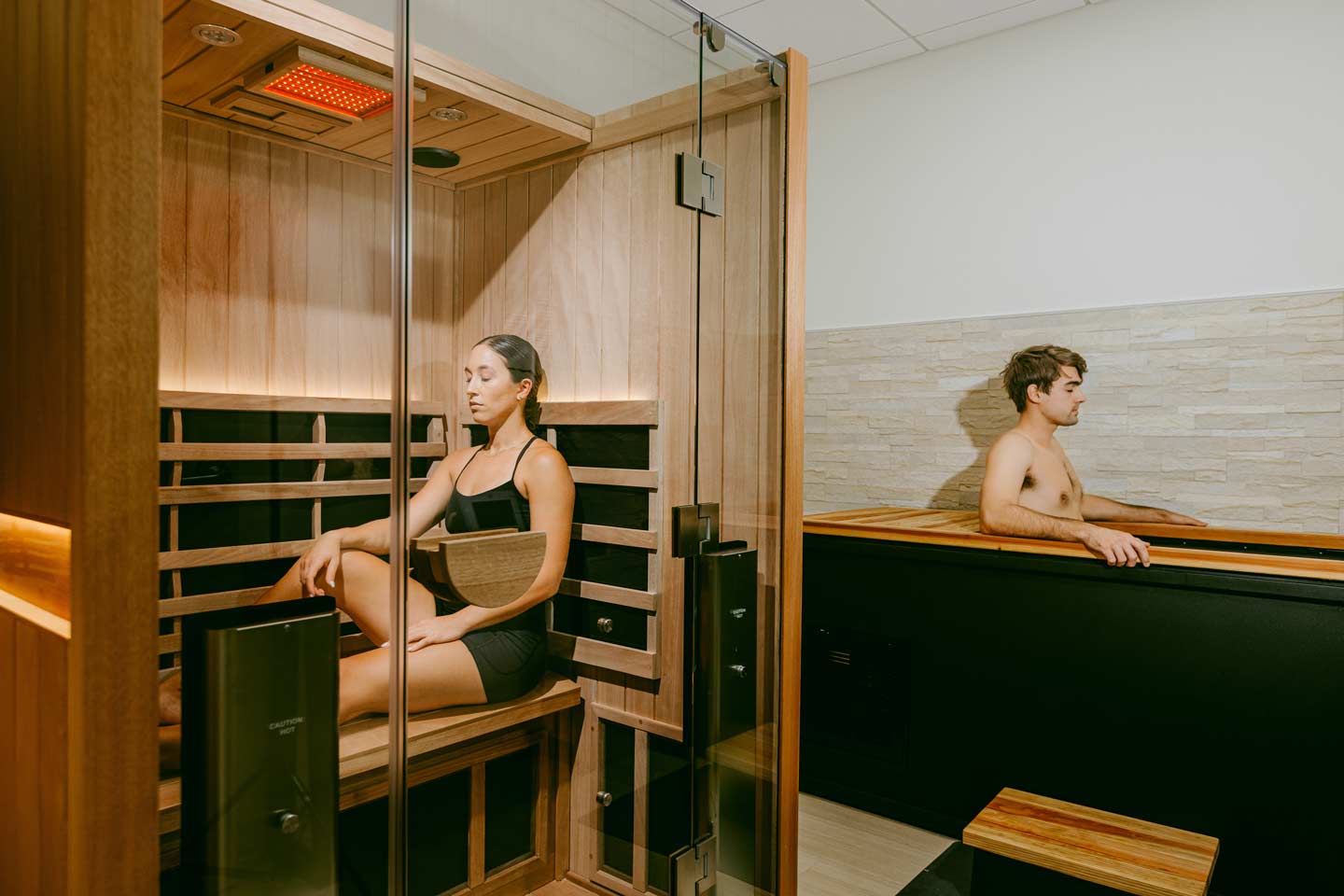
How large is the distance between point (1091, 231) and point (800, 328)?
190 centimetres

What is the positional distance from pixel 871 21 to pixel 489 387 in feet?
9.31

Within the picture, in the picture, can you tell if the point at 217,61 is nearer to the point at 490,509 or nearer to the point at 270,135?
the point at 270,135

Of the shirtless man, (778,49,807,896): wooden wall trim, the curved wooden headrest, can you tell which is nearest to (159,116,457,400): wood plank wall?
the curved wooden headrest

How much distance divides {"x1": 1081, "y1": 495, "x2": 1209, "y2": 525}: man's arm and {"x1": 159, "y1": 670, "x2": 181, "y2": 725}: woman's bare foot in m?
2.94

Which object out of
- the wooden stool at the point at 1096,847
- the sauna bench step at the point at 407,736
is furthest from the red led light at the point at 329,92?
the wooden stool at the point at 1096,847

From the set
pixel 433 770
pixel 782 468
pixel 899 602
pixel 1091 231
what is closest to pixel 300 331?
pixel 433 770

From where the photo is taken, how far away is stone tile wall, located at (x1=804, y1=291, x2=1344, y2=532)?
8.95ft

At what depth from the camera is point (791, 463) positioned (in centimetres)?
186

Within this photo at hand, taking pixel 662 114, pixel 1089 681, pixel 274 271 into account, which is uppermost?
pixel 662 114

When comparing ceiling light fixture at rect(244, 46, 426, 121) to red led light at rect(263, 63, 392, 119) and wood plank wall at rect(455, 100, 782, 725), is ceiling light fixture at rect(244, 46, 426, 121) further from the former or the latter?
wood plank wall at rect(455, 100, 782, 725)

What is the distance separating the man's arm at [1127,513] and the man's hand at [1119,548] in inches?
25.8

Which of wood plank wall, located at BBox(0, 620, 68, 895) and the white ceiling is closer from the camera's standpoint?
wood plank wall, located at BBox(0, 620, 68, 895)

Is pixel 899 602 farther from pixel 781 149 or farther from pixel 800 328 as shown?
pixel 781 149

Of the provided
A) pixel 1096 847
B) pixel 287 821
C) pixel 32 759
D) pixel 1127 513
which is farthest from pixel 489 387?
pixel 1127 513
